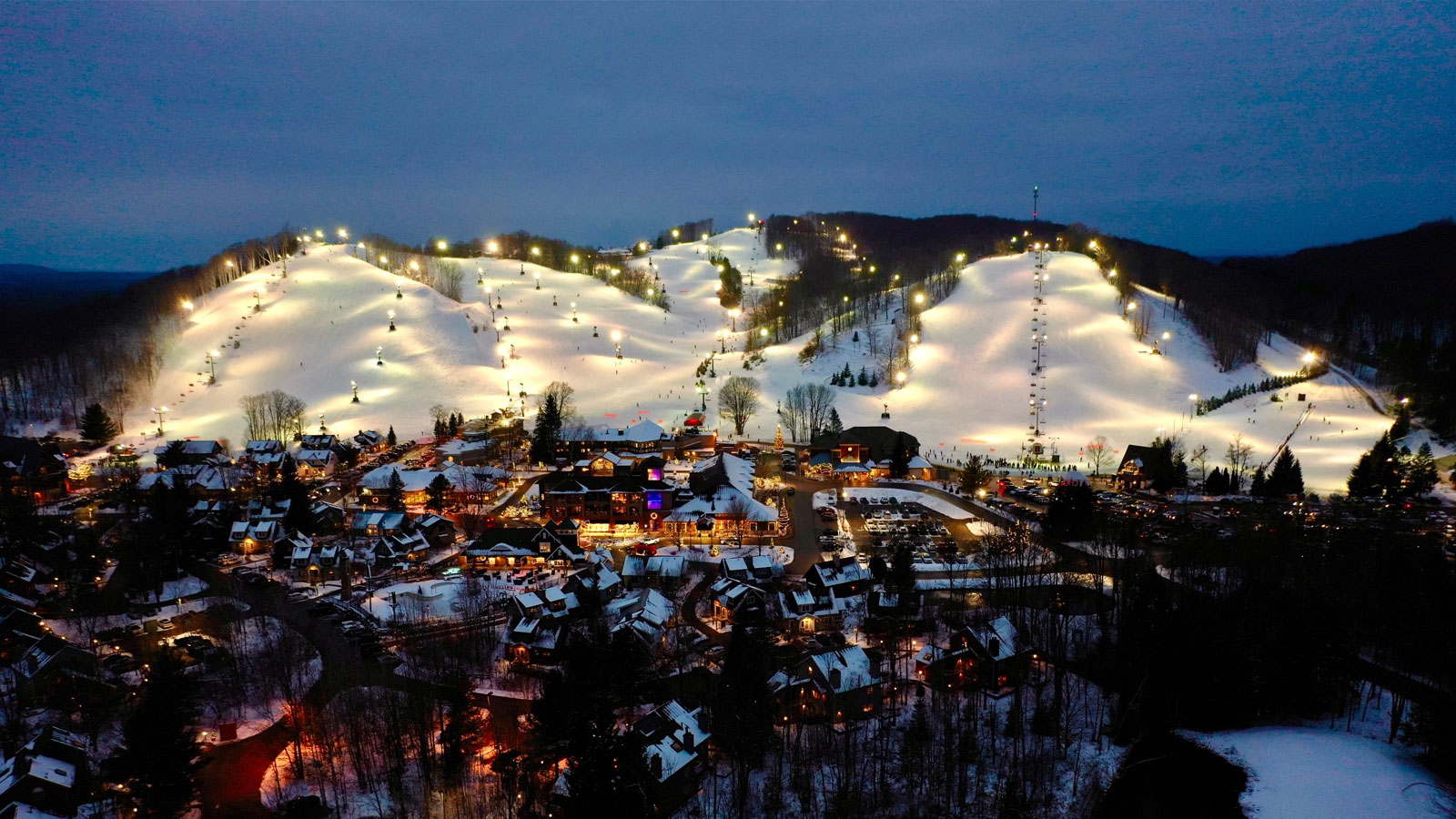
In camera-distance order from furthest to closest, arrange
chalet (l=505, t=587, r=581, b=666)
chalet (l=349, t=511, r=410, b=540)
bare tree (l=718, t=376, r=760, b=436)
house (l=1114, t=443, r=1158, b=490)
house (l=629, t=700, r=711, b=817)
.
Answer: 1. bare tree (l=718, t=376, r=760, b=436)
2. house (l=1114, t=443, r=1158, b=490)
3. chalet (l=349, t=511, r=410, b=540)
4. chalet (l=505, t=587, r=581, b=666)
5. house (l=629, t=700, r=711, b=817)

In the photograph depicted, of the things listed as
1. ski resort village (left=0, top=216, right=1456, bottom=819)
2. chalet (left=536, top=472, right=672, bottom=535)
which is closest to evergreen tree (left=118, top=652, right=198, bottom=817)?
ski resort village (left=0, top=216, right=1456, bottom=819)

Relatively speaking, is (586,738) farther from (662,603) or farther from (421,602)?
(421,602)

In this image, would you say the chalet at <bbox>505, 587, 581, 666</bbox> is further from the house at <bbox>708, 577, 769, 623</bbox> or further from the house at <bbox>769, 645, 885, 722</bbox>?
the house at <bbox>769, 645, 885, 722</bbox>

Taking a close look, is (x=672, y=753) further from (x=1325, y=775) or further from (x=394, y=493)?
(x=394, y=493)

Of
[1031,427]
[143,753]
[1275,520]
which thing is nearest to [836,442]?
[1031,427]

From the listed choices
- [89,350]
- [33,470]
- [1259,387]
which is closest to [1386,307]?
[1259,387]

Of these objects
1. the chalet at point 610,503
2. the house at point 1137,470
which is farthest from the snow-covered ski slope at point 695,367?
the chalet at point 610,503
